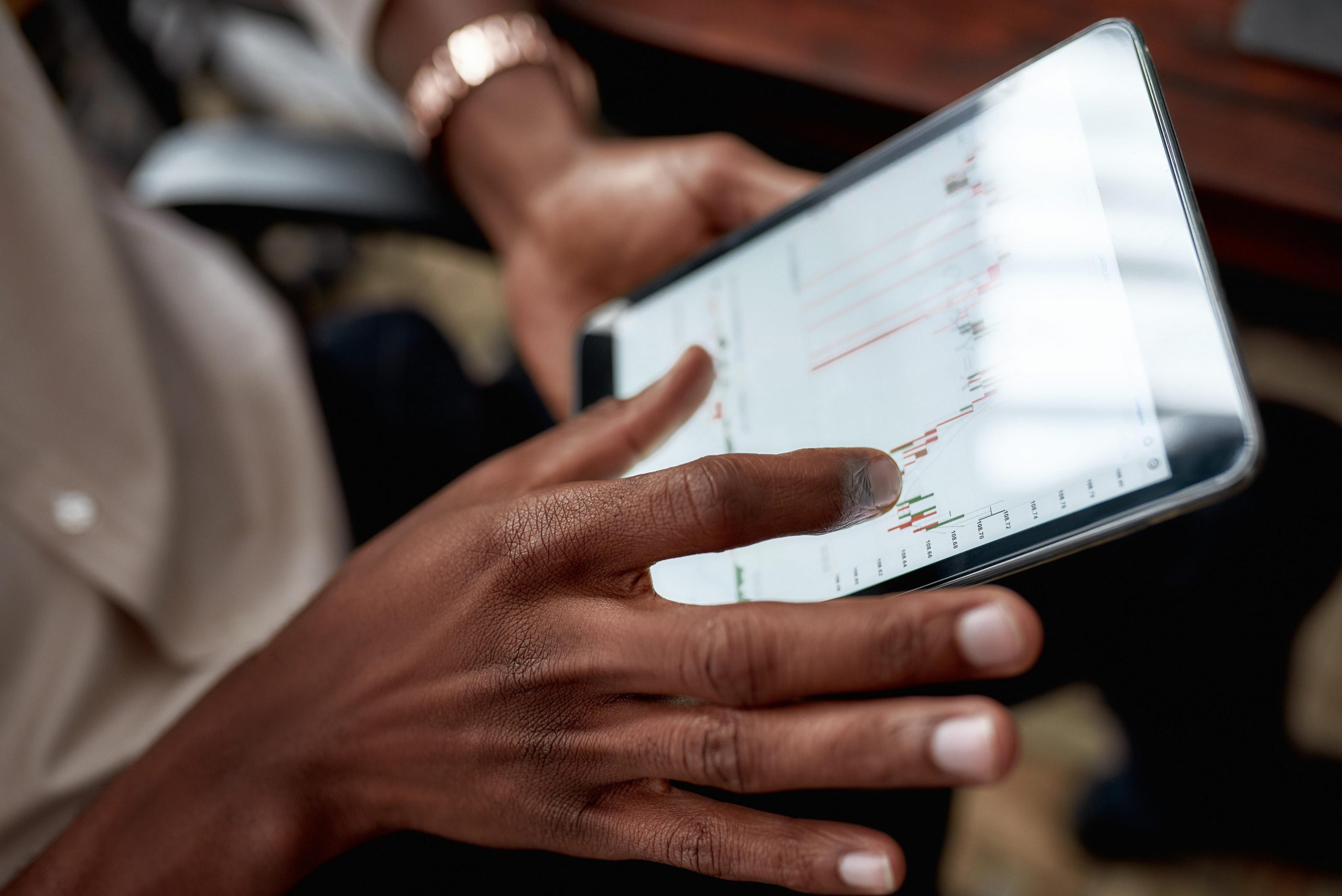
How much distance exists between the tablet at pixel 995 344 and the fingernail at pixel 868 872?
5.0 inches

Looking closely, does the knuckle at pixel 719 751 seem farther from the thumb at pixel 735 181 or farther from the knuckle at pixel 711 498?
the thumb at pixel 735 181

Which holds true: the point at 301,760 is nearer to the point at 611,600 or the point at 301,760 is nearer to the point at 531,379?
the point at 611,600

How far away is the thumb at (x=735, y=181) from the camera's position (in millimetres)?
641

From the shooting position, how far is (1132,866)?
2.96 feet

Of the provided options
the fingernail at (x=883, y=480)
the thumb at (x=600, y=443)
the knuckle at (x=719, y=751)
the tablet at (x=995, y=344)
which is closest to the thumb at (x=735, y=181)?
the tablet at (x=995, y=344)

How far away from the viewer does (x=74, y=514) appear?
525 millimetres

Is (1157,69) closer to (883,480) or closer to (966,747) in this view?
(883,480)

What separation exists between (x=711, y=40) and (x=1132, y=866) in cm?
96

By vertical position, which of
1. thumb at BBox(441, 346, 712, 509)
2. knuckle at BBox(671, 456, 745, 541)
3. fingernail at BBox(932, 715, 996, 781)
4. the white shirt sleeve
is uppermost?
the white shirt sleeve

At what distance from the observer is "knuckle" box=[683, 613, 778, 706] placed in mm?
327

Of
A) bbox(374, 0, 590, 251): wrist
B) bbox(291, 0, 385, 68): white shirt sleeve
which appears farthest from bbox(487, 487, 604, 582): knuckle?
bbox(291, 0, 385, 68): white shirt sleeve

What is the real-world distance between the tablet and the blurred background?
0.21m

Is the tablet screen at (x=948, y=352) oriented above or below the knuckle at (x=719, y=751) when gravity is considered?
above

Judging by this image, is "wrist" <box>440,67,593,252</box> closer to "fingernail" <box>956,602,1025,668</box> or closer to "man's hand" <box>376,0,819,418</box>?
"man's hand" <box>376,0,819,418</box>
